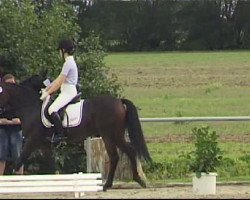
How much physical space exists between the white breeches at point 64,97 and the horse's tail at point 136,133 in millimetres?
913

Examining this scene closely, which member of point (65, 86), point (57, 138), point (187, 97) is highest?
point (65, 86)

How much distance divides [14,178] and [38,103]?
6.68ft

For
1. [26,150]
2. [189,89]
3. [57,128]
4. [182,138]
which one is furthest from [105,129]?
[189,89]

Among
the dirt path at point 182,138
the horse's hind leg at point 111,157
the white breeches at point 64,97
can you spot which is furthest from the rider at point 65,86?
the dirt path at point 182,138

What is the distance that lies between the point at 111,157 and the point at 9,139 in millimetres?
1667

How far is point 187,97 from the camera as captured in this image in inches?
1158

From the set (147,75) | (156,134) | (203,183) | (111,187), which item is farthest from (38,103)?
(147,75)

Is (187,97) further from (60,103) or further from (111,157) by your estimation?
(60,103)

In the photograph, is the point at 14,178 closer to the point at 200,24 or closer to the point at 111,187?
the point at 111,187

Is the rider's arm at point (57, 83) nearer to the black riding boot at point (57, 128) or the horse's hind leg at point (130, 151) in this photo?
the black riding boot at point (57, 128)

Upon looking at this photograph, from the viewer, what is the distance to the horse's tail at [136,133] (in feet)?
38.6

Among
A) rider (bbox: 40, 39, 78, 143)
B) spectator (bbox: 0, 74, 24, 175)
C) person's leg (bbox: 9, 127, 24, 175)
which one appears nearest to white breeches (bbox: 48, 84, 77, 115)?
rider (bbox: 40, 39, 78, 143)

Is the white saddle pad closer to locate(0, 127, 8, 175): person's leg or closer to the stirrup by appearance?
the stirrup

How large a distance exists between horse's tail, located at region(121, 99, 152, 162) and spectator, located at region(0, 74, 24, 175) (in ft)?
5.78
